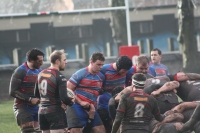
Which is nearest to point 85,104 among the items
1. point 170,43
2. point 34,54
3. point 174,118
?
point 34,54

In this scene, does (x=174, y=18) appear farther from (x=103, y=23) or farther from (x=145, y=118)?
(x=145, y=118)

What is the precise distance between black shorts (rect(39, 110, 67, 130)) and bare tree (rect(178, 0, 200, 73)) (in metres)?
17.2

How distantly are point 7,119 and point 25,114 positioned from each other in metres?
7.24

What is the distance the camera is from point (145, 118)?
1048 centimetres

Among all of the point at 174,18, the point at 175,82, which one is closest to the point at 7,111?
the point at 175,82

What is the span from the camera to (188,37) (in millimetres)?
Answer: 27906

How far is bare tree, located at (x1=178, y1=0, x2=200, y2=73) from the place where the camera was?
90.6 ft

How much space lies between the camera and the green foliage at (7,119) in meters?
17.1

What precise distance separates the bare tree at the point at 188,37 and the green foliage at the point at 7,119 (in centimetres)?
815

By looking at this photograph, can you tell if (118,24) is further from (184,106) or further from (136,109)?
(136,109)

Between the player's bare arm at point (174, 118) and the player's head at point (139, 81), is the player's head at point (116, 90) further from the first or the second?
the player's head at point (139, 81)

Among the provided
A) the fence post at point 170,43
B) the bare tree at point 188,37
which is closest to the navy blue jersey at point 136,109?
the bare tree at point 188,37

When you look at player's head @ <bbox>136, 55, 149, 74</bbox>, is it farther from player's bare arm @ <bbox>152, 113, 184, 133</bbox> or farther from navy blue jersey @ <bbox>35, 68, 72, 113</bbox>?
navy blue jersey @ <bbox>35, 68, 72, 113</bbox>

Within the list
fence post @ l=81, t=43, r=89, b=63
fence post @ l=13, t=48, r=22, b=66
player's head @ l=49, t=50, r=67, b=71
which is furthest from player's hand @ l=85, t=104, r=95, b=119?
fence post @ l=81, t=43, r=89, b=63
